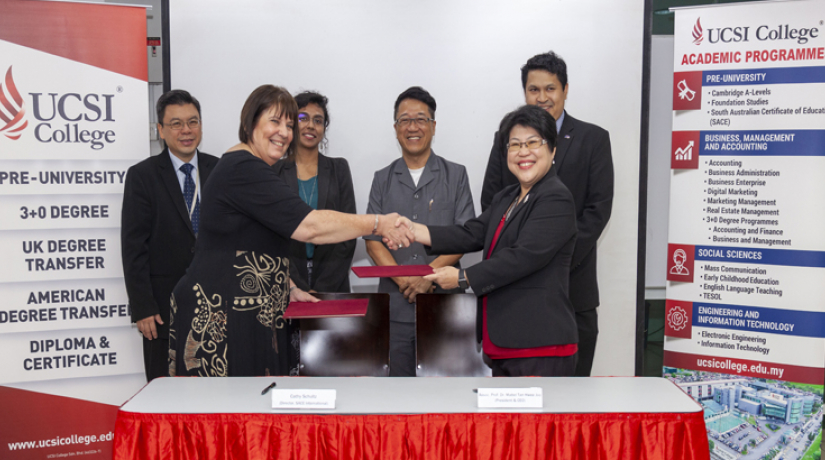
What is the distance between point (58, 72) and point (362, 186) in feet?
5.91

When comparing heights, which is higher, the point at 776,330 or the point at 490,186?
the point at 490,186

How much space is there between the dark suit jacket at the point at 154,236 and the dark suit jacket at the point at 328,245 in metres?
0.58

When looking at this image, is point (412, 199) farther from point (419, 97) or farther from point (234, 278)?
point (234, 278)

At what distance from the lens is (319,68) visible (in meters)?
3.41

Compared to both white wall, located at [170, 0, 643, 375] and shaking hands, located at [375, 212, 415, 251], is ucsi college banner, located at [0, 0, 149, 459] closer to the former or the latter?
white wall, located at [170, 0, 643, 375]

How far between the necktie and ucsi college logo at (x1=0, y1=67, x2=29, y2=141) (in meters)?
0.86

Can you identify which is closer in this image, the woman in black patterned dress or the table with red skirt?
the table with red skirt

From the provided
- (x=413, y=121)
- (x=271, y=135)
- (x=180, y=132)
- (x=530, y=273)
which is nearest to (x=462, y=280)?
(x=530, y=273)

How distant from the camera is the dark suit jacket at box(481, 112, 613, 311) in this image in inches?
107

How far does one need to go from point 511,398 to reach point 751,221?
2.25m

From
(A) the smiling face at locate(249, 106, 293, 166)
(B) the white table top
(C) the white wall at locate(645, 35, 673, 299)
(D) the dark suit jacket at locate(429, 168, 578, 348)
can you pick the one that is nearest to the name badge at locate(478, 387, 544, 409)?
(B) the white table top

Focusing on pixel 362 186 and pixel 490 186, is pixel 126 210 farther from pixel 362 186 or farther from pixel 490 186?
pixel 490 186

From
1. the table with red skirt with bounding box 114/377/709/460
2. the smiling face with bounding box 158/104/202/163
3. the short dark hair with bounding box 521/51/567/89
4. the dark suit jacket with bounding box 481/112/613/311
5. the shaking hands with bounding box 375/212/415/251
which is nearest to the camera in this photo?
the table with red skirt with bounding box 114/377/709/460

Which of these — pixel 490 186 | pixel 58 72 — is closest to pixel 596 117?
pixel 490 186
